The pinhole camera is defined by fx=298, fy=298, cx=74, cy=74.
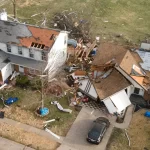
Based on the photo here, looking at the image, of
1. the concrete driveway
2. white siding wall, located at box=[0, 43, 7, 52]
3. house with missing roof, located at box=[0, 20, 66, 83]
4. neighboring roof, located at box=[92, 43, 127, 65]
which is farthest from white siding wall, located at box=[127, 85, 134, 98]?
white siding wall, located at box=[0, 43, 7, 52]

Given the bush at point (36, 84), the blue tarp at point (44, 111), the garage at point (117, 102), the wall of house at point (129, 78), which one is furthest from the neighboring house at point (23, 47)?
the garage at point (117, 102)

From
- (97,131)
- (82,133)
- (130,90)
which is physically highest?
(130,90)

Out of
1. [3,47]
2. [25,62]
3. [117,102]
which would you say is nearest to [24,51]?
[25,62]

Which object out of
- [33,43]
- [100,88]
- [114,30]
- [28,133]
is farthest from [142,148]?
[114,30]

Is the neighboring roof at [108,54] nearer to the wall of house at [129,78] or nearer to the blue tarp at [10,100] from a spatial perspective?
the wall of house at [129,78]

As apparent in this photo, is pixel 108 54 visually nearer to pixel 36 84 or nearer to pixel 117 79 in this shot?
pixel 117 79

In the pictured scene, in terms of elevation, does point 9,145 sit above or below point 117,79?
below

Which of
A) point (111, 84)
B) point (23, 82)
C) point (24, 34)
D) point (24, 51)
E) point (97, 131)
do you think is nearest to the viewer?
point (97, 131)
